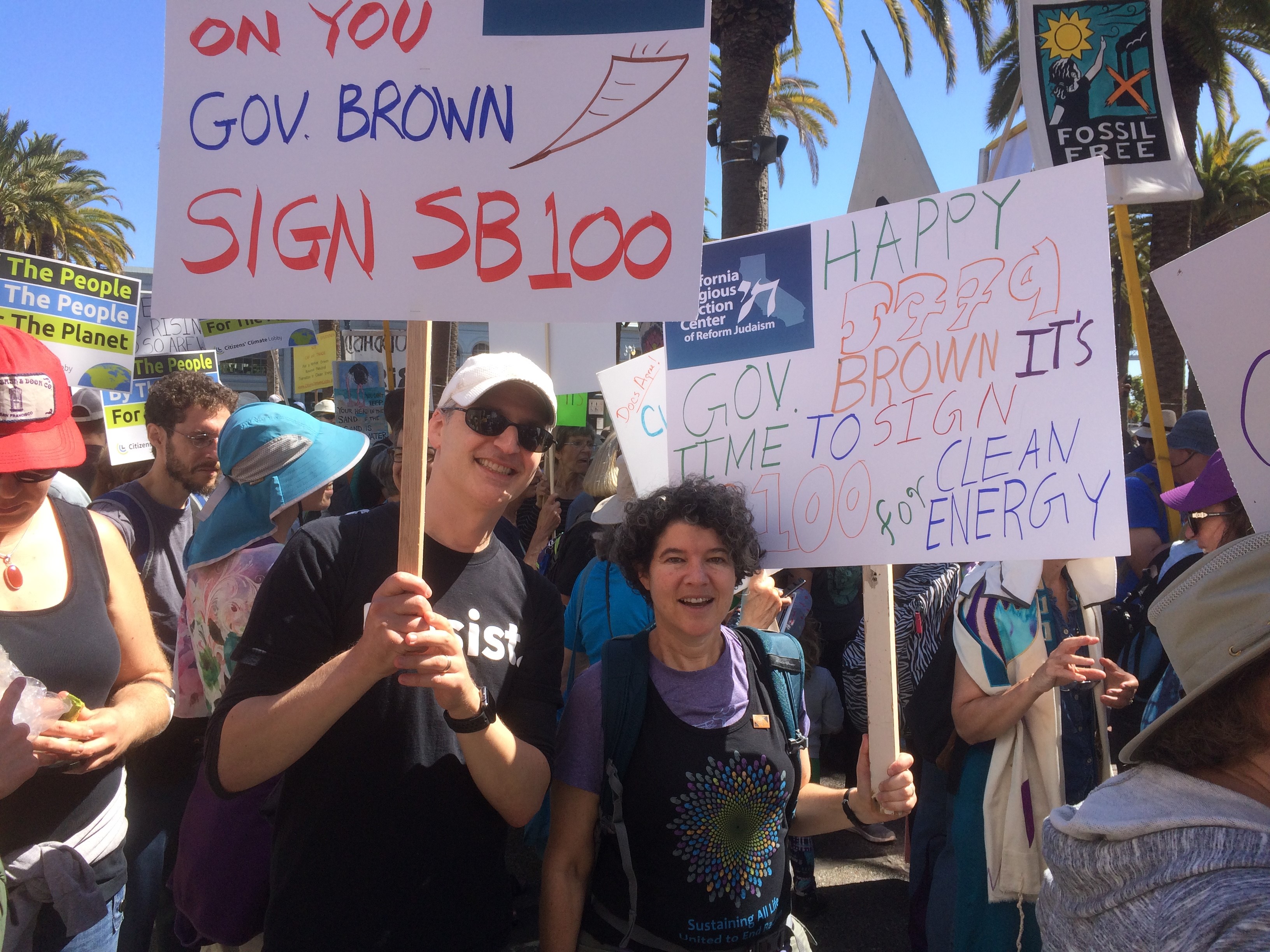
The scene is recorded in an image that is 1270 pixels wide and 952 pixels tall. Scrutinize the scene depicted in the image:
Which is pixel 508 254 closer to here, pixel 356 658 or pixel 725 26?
pixel 356 658

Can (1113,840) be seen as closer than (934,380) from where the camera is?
Yes

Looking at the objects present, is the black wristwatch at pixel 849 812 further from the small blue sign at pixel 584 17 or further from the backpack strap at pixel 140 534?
the backpack strap at pixel 140 534

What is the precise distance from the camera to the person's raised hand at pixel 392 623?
54.8 inches

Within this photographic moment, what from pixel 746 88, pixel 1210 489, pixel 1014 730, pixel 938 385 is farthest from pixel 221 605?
pixel 746 88

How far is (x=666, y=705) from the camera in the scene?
1.98 meters

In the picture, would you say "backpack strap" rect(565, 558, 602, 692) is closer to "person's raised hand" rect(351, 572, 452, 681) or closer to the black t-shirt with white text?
the black t-shirt with white text

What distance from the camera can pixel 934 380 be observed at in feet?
6.26

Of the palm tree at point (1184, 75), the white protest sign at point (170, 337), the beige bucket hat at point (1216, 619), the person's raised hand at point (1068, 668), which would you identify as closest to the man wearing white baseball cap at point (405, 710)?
the beige bucket hat at point (1216, 619)

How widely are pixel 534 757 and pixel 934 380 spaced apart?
45.1 inches

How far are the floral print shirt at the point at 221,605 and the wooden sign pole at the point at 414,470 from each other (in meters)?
0.87

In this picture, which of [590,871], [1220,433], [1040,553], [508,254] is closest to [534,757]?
[590,871]

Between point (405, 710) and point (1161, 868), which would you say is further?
point (405, 710)

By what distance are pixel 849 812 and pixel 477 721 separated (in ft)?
3.08

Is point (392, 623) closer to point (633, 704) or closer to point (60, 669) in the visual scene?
point (633, 704)
